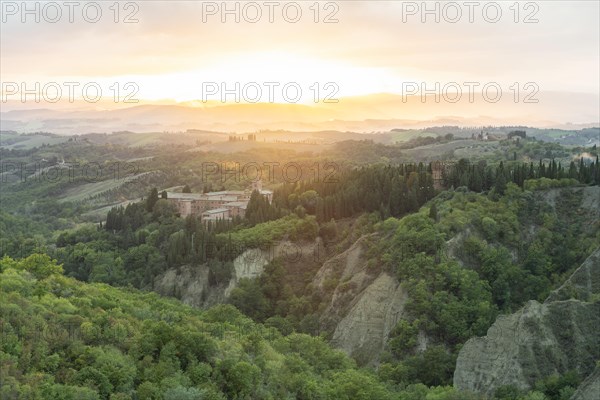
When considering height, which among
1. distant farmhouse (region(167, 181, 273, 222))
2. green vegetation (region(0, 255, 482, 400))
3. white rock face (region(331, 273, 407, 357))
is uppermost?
distant farmhouse (region(167, 181, 273, 222))

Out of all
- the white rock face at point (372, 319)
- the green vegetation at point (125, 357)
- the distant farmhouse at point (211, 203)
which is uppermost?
the distant farmhouse at point (211, 203)

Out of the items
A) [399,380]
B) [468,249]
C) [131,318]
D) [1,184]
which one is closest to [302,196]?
[468,249]

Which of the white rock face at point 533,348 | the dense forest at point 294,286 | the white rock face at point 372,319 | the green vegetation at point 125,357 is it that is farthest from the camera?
the white rock face at point 372,319

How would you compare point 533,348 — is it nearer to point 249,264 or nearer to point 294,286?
point 294,286

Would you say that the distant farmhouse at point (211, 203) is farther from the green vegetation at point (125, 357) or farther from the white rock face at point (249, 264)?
the green vegetation at point (125, 357)

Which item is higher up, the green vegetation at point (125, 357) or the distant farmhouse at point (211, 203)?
the distant farmhouse at point (211, 203)

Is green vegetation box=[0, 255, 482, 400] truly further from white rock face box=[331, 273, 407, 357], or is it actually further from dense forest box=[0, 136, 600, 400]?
white rock face box=[331, 273, 407, 357]

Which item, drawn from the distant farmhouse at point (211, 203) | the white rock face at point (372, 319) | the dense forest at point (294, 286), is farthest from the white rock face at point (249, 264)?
A: the distant farmhouse at point (211, 203)

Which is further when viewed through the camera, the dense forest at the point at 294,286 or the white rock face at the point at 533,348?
the white rock face at the point at 533,348

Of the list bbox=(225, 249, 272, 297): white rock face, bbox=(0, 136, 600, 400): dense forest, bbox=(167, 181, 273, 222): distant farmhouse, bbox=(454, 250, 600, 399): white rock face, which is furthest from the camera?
bbox=(167, 181, 273, 222): distant farmhouse

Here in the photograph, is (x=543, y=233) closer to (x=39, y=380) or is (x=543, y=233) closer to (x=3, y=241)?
(x=39, y=380)

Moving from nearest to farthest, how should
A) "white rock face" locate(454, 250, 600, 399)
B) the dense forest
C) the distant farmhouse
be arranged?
1. the dense forest
2. "white rock face" locate(454, 250, 600, 399)
3. the distant farmhouse

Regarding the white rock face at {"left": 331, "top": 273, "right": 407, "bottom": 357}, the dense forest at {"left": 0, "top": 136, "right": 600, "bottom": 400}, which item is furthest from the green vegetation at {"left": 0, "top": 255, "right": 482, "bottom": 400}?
the white rock face at {"left": 331, "top": 273, "right": 407, "bottom": 357}
